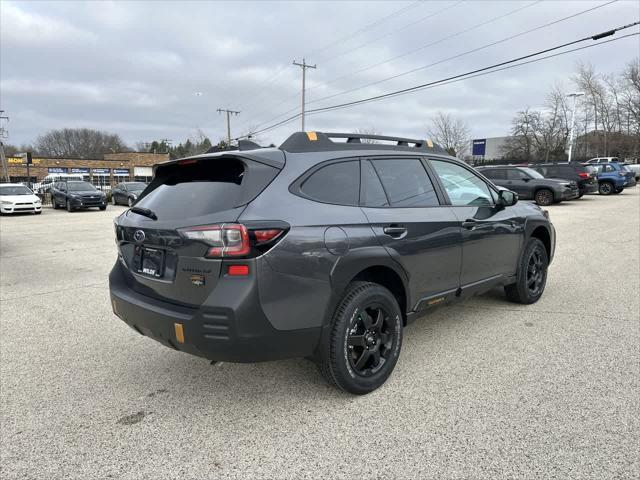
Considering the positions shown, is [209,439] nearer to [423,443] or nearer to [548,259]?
[423,443]

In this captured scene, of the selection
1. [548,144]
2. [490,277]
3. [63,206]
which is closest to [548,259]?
[490,277]

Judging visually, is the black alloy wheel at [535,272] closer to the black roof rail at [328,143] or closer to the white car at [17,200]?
the black roof rail at [328,143]

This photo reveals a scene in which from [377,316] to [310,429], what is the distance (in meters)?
0.89

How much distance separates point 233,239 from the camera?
7.93 feet

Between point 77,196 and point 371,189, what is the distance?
21888 mm

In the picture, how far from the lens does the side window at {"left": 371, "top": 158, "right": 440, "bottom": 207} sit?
3314 millimetres

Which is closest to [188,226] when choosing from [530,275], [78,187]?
[530,275]

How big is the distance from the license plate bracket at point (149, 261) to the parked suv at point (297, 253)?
0.04ft

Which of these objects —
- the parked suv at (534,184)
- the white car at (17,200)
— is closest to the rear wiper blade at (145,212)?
the parked suv at (534,184)

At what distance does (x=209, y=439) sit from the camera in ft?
8.43

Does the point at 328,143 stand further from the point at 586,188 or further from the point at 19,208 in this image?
the point at 19,208

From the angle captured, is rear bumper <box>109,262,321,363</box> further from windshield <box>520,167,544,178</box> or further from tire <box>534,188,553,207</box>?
windshield <box>520,167,544,178</box>

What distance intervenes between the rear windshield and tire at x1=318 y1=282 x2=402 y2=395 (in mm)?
1008

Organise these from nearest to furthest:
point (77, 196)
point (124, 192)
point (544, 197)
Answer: point (544, 197) → point (77, 196) → point (124, 192)
